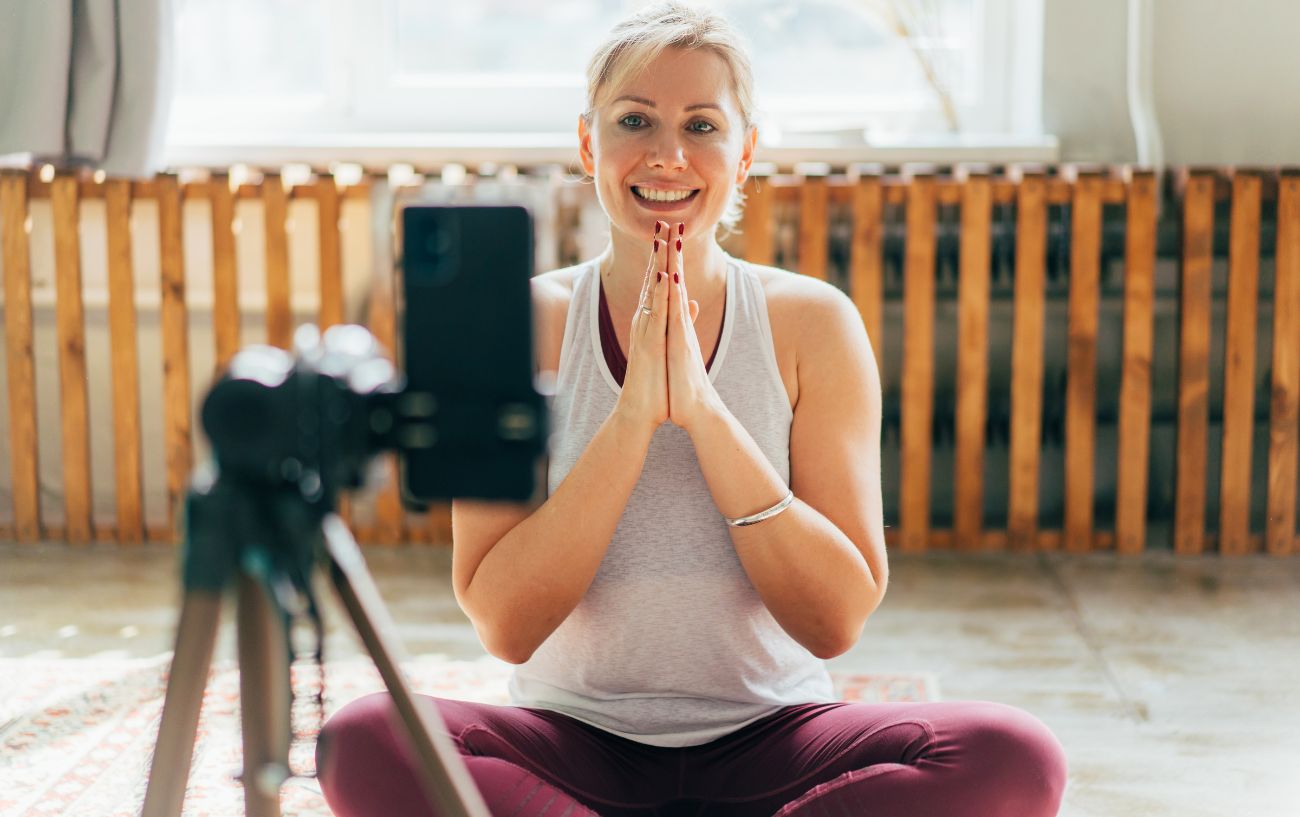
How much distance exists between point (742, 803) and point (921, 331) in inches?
72.8

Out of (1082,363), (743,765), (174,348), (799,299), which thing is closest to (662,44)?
(799,299)

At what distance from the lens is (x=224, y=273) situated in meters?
3.11

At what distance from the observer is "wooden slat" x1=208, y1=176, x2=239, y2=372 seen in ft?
10.1

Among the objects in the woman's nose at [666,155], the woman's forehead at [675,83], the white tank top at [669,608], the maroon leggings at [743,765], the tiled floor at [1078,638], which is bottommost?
the tiled floor at [1078,638]

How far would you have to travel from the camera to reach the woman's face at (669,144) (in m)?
1.41

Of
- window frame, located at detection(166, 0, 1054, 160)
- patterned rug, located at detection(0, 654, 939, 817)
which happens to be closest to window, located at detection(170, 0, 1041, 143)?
window frame, located at detection(166, 0, 1054, 160)

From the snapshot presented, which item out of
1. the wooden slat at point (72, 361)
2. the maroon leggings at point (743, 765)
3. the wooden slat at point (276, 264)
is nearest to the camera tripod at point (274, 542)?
the maroon leggings at point (743, 765)

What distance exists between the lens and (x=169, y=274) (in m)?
3.11

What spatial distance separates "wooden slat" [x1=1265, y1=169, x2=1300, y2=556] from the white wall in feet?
0.76

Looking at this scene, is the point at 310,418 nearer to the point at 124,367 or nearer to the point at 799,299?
the point at 799,299

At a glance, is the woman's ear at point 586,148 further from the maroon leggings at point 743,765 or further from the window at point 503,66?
the window at point 503,66

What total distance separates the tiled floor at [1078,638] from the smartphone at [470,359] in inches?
52.0

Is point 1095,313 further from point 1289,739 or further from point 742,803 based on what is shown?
point 742,803

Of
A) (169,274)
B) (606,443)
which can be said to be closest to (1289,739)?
(606,443)
